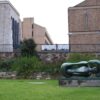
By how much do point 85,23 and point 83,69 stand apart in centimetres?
3690

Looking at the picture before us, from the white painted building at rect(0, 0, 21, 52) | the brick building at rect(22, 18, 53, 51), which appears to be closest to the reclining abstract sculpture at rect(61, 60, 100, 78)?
the white painted building at rect(0, 0, 21, 52)

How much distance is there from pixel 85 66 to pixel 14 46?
89.7 ft

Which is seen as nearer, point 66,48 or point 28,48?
point 28,48

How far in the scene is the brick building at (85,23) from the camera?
56812mm

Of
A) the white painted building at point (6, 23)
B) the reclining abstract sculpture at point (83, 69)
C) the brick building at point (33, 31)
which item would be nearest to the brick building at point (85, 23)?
the white painted building at point (6, 23)

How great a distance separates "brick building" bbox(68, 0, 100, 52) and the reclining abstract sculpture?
112 feet

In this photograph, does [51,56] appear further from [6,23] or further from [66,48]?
[6,23]

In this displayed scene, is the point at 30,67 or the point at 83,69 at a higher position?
the point at 83,69

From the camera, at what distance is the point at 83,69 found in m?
21.6

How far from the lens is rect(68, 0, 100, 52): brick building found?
56812mm

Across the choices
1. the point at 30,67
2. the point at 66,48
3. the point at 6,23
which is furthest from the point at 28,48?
the point at 6,23

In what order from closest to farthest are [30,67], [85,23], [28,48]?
[30,67], [28,48], [85,23]

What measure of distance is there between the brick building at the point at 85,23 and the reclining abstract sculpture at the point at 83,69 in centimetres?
3416

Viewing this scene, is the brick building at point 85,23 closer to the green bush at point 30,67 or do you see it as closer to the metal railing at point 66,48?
the metal railing at point 66,48
